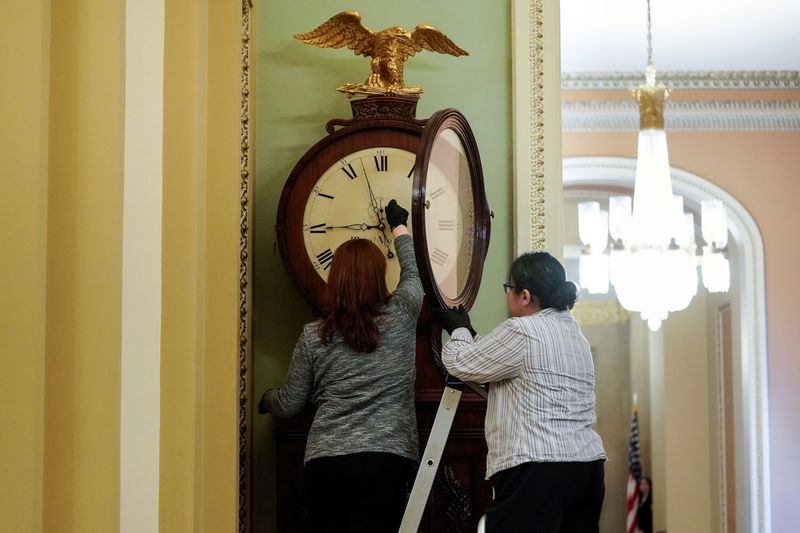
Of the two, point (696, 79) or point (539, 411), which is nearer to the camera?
point (539, 411)

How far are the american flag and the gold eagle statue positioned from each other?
30.8ft

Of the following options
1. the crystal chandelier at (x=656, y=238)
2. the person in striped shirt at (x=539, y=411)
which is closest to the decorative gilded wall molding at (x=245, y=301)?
the person in striped shirt at (x=539, y=411)

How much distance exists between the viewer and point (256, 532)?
3.68 meters

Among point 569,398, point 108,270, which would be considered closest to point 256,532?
point 569,398

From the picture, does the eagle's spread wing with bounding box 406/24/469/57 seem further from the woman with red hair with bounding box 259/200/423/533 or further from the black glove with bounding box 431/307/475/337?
the black glove with bounding box 431/307/475/337

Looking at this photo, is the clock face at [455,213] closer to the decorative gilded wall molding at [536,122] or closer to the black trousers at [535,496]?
the decorative gilded wall molding at [536,122]

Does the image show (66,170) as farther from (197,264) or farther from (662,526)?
(662,526)

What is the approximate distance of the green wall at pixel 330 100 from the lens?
12.3 ft

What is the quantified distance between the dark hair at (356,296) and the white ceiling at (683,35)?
3623 mm

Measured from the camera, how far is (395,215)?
343 cm

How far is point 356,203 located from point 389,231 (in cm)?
13

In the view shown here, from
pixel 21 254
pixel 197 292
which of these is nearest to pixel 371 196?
pixel 197 292

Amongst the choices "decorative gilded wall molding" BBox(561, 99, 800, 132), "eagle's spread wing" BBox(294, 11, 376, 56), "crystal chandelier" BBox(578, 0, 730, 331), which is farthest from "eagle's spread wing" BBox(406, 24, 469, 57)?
"decorative gilded wall molding" BBox(561, 99, 800, 132)

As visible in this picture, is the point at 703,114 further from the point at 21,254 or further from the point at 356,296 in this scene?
the point at 21,254
